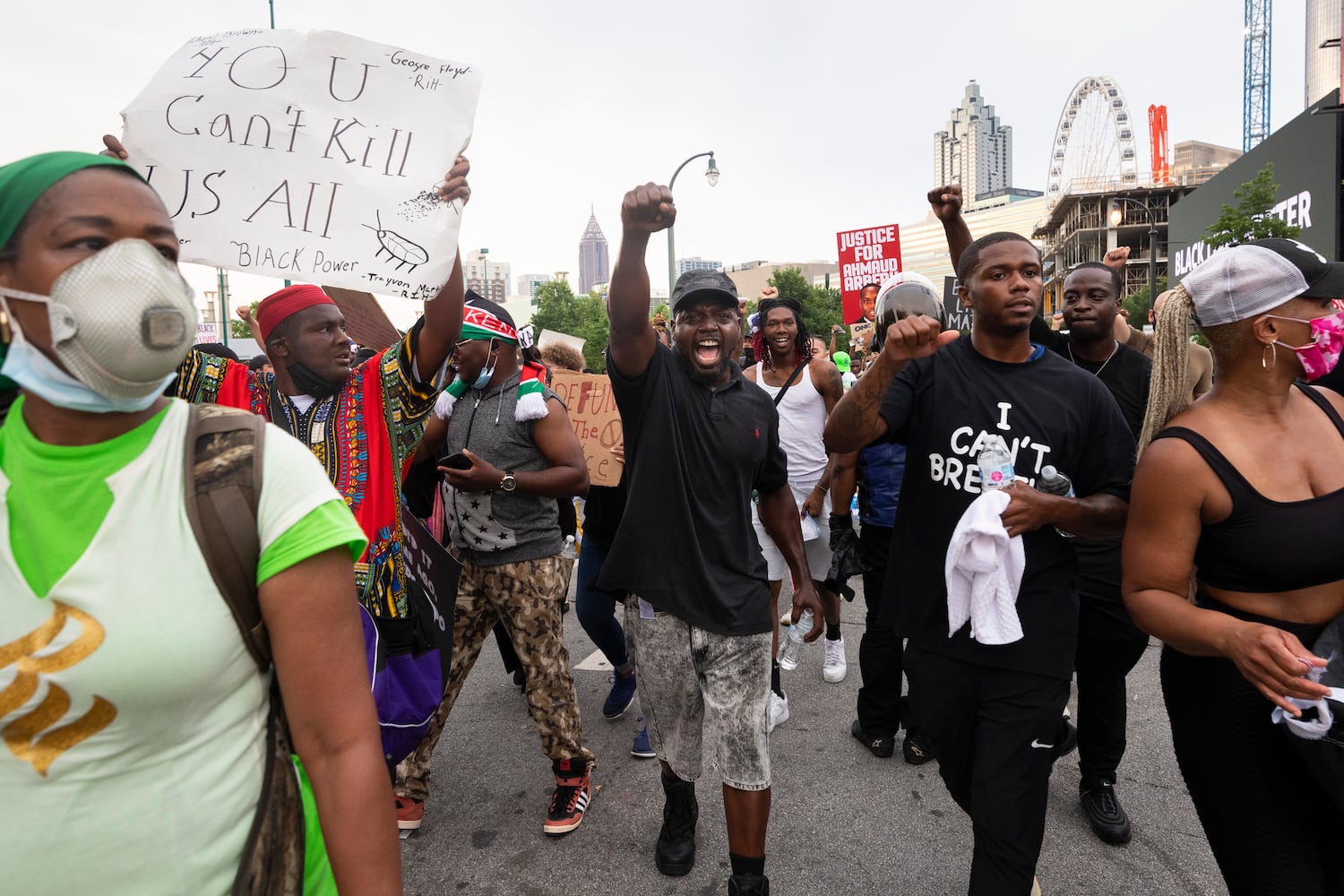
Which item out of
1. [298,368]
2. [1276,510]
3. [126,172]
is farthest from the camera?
[298,368]

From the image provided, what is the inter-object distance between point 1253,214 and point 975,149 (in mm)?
194951

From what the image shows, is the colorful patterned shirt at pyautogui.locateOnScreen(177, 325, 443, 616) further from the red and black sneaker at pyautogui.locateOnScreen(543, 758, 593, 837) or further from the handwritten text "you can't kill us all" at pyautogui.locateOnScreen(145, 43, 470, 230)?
the red and black sneaker at pyautogui.locateOnScreen(543, 758, 593, 837)

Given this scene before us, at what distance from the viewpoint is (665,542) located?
2.82 m

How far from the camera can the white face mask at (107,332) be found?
1.06 metres

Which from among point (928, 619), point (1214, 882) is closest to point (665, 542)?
point (928, 619)

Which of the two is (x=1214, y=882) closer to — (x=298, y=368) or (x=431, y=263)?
(x=431, y=263)

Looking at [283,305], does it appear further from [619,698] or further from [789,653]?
[789,653]

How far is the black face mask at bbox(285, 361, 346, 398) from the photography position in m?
2.56

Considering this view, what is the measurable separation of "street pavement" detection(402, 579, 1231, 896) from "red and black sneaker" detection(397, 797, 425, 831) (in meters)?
0.06

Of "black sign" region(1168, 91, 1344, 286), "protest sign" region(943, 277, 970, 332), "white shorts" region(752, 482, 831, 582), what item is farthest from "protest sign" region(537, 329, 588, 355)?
"black sign" region(1168, 91, 1344, 286)

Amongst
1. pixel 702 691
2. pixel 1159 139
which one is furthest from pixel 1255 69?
pixel 702 691

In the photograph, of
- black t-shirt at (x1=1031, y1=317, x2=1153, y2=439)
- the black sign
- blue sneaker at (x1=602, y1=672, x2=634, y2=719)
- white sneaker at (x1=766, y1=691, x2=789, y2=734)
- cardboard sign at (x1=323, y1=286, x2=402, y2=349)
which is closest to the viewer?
black t-shirt at (x1=1031, y1=317, x2=1153, y2=439)

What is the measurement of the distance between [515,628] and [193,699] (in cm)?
236

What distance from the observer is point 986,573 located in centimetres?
237
